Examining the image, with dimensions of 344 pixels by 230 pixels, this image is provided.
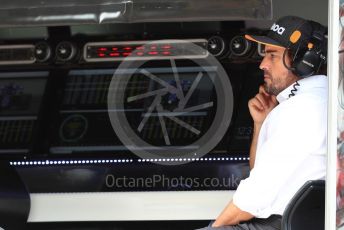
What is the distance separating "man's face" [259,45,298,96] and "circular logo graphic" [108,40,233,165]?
284 centimetres

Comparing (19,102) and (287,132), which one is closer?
(287,132)

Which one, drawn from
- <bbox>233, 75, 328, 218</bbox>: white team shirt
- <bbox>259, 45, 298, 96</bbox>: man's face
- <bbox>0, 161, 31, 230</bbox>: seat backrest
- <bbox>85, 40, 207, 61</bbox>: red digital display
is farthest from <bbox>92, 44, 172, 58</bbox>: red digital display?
<bbox>233, 75, 328, 218</bbox>: white team shirt

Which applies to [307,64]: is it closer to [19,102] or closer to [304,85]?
[304,85]

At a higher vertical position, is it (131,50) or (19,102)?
(131,50)

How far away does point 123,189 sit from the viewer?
6.49 metres

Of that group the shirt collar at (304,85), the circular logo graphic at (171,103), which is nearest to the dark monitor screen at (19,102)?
the circular logo graphic at (171,103)

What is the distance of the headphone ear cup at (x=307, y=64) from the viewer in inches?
144

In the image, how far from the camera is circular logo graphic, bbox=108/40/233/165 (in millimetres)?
Answer: 6746

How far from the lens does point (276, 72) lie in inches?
151

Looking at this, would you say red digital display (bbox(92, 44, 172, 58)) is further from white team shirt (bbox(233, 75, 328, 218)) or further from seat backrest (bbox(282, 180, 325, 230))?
seat backrest (bbox(282, 180, 325, 230))

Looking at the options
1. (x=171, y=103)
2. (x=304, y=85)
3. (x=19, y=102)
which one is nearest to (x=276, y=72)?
(x=304, y=85)

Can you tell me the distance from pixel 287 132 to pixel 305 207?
332 mm

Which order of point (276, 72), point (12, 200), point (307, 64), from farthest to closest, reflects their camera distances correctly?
point (12, 200) < point (276, 72) < point (307, 64)

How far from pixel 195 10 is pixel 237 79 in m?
2.07
